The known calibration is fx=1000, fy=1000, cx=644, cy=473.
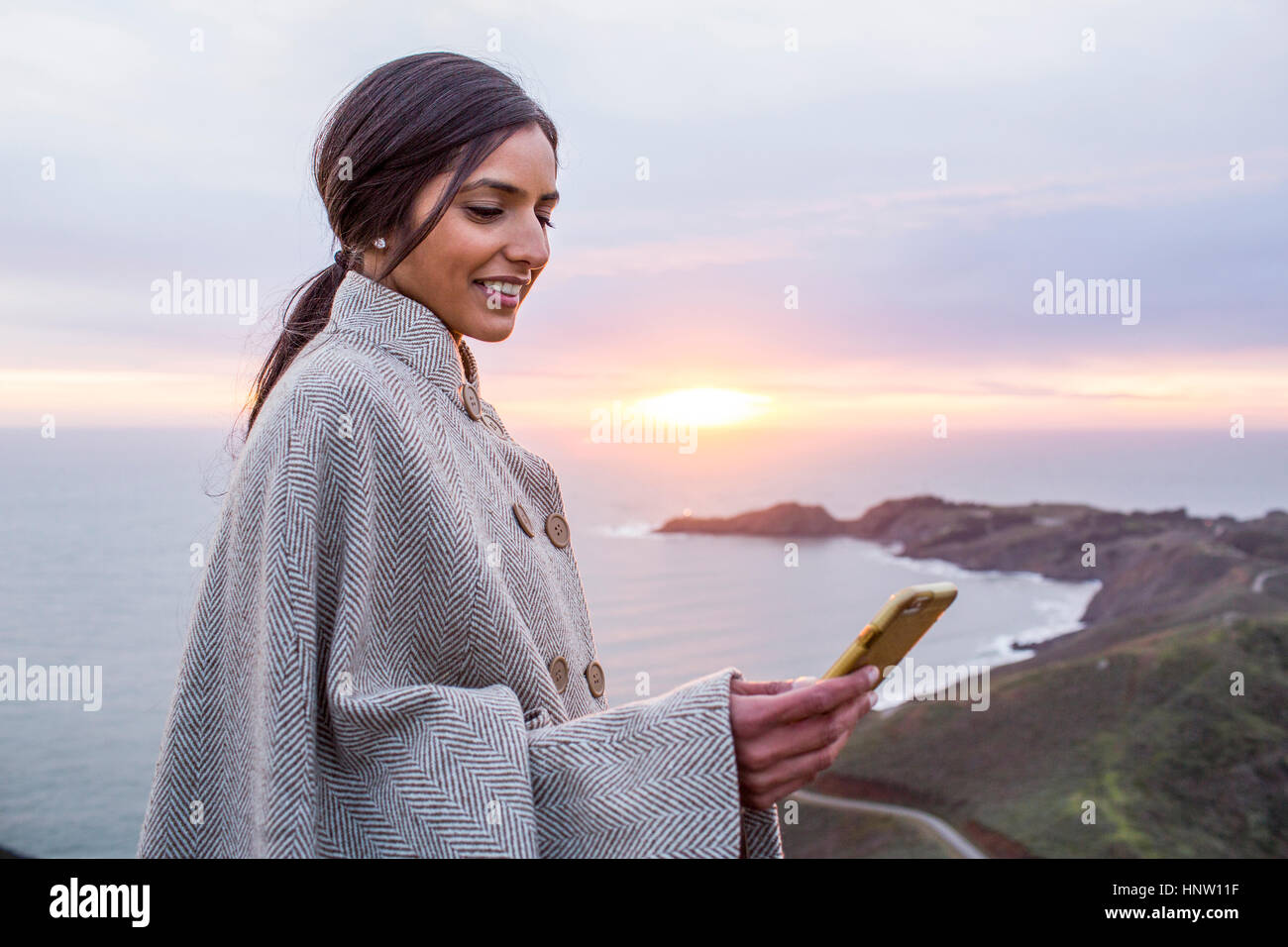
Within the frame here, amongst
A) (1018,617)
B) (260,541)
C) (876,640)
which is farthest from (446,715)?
(1018,617)

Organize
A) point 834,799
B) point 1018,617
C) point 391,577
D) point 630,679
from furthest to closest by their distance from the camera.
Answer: point 1018,617, point 630,679, point 834,799, point 391,577

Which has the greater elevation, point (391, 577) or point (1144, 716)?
point (391, 577)

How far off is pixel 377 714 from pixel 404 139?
1277 millimetres

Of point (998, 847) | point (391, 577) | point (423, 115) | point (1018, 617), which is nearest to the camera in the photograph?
point (391, 577)

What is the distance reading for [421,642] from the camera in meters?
1.97

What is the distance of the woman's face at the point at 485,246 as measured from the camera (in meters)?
2.25

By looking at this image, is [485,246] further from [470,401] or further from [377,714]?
[377,714]

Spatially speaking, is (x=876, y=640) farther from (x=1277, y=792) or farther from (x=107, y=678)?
(x=107, y=678)

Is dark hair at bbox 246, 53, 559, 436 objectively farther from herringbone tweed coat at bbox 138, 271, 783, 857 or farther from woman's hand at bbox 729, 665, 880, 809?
woman's hand at bbox 729, 665, 880, 809

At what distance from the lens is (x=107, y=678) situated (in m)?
58.6

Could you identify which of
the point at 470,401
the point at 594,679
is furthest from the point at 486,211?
the point at 594,679

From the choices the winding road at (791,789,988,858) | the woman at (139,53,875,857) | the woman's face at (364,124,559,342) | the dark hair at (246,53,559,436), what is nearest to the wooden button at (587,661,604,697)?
the woman at (139,53,875,857)

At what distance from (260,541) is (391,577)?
25 centimetres

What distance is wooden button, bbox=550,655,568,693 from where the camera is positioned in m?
2.17
